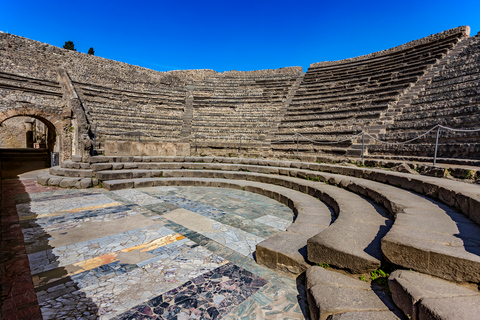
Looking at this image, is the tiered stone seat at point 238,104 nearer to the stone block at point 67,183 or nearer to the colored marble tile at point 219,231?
the stone block at point 67,183

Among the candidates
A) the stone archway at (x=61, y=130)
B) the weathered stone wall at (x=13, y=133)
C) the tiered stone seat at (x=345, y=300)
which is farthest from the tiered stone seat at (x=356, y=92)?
the weathered stone wall at (x=13, y=133)

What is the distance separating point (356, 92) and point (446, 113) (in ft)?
16.8

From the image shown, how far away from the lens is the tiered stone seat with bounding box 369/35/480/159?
6188mm

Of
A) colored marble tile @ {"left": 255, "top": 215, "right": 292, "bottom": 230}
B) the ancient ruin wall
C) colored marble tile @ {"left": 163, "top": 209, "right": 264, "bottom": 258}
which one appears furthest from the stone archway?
the ancient ruin wall

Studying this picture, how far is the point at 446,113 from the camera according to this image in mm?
7047

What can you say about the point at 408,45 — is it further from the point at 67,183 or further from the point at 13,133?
the point at 13,133

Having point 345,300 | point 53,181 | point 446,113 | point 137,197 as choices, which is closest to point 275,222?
point 345,300

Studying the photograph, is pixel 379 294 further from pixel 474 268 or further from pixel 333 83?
pixel 333 83

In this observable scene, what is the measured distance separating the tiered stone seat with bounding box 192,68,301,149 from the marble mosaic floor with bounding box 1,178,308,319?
21.8 ft

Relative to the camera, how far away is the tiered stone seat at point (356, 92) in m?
9.69

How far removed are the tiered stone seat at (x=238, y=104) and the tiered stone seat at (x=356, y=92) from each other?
1.13 meters

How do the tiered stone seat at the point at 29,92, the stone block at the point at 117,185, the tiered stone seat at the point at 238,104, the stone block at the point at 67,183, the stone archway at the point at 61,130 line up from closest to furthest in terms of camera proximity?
the stone block at the point at 117,185 → the stone block at the point at 67,183 → the tiered stone seat at the point at 29,92 → the stone archway at the point at 61,130 → the tiered stone seat at the point at 238,104

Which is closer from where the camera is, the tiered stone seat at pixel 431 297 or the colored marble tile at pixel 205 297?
the tiered stone seat at pixel 431 297

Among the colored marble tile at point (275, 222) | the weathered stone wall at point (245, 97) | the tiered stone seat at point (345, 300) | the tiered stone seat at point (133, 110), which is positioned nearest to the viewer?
the tiered stone seat at point (345, 300)
